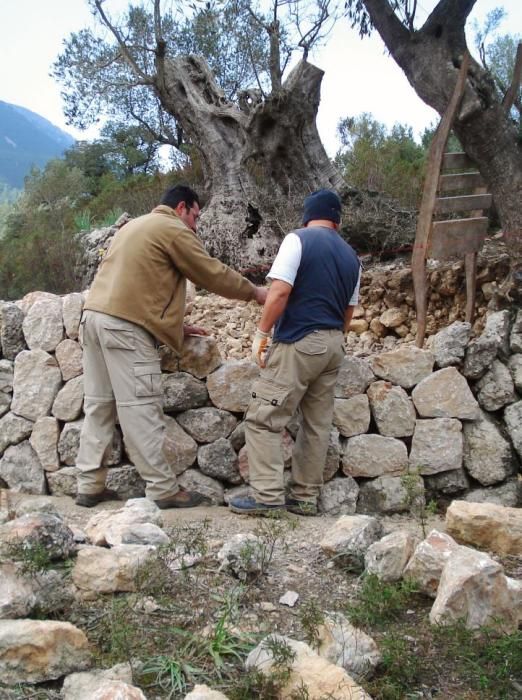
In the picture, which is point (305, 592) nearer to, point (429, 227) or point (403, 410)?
point (403, 410)

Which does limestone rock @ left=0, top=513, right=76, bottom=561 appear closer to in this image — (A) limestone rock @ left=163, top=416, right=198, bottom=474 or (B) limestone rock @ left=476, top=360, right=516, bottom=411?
(A) limestone rock @ left=163, top=416, right=198, bottom=474

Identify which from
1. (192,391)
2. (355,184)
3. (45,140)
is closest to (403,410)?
(192,391)

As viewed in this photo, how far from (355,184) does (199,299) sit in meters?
3.25

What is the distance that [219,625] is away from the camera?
269 cm

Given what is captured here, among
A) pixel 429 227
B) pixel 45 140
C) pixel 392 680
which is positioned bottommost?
pixel 392 680

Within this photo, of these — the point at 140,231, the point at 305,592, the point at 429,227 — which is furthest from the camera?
the point at 429,227

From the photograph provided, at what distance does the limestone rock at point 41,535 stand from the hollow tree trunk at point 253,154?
4615 millimetres

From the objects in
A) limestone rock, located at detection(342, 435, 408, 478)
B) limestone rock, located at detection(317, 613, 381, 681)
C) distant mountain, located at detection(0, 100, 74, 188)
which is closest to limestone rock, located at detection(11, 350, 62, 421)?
limestone rock, located at detection(342, 435, 408, 478)

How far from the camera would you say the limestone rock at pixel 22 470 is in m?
5.06

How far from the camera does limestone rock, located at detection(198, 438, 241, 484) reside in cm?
483

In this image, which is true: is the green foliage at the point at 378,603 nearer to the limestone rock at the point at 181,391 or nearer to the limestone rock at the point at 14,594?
the limestone rock at the point at 14,594

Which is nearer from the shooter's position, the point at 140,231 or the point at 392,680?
the point at 392,680

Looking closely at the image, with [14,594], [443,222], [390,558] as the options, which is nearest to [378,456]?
[390,558]

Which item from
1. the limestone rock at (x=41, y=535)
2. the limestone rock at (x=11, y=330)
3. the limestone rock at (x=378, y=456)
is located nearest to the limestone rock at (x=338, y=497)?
the limestone rock at (x=378, y=456)
